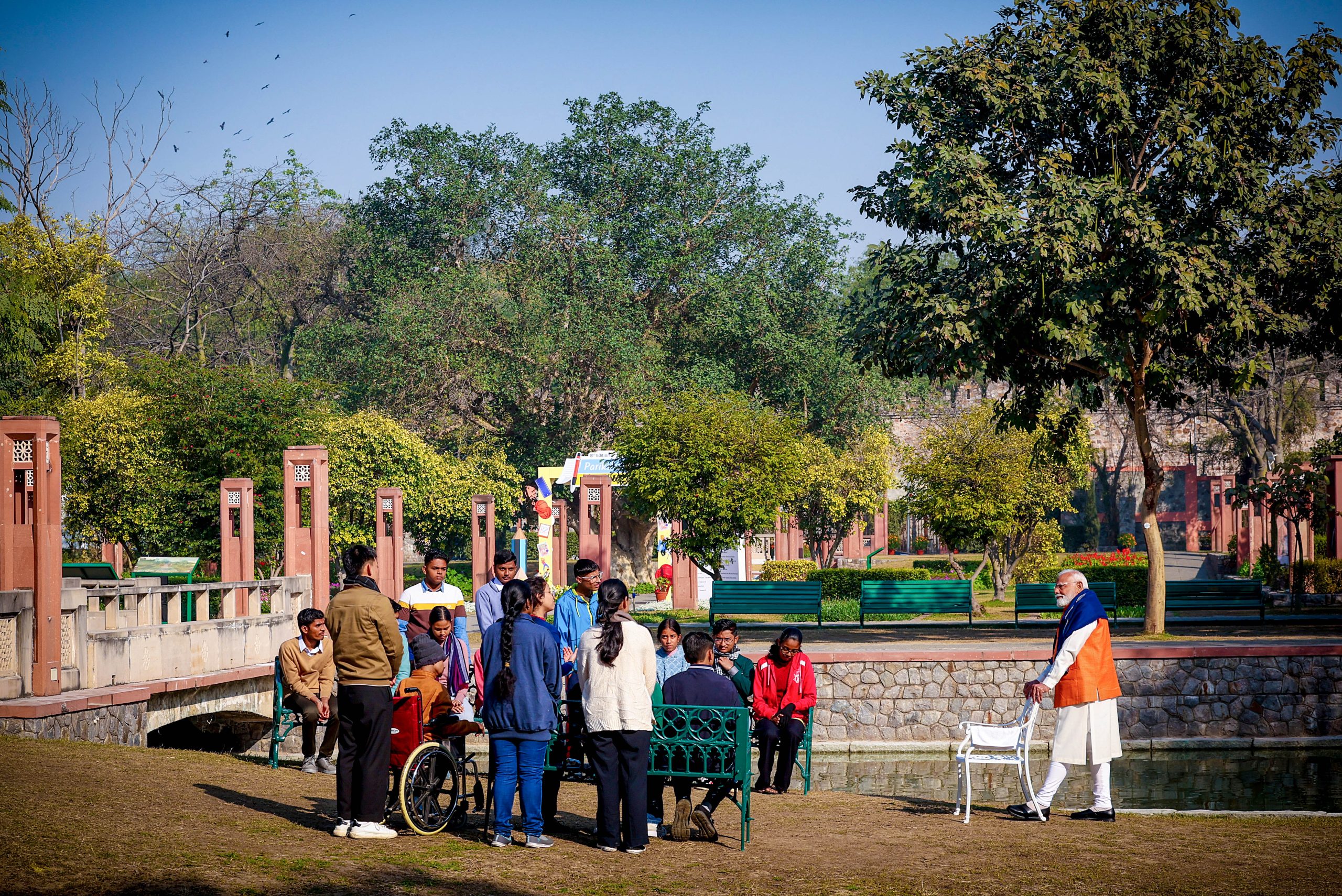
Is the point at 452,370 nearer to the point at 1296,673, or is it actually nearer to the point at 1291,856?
the point at 1296,673

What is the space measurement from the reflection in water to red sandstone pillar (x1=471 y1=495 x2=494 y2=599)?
1538cm

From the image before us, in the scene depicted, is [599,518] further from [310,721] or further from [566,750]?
[566,750]

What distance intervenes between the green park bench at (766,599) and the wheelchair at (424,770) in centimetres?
1161

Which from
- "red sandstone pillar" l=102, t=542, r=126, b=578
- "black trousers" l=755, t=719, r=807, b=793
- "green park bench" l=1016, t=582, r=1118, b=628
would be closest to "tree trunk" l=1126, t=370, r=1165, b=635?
"green park bench" l=1016, t=582, r=1118, b=628

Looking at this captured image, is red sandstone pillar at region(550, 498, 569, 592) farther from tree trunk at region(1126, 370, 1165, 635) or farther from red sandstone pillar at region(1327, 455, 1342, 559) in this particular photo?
red sandstone pillar at region(1327, 455, 1342, 559)

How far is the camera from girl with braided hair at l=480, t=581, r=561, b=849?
6.74 m

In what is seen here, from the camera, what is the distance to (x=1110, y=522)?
50.7m

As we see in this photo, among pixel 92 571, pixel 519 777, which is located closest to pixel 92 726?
pixel 519 777

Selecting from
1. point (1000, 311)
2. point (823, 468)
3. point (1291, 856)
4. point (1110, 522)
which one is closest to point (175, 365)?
point (823, 468)

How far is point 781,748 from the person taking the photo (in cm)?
1038

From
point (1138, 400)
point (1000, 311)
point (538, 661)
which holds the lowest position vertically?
point (538, 661)

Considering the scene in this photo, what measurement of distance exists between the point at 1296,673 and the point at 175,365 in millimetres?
22461

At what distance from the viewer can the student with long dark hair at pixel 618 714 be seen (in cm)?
678

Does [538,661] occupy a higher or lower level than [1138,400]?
lower
